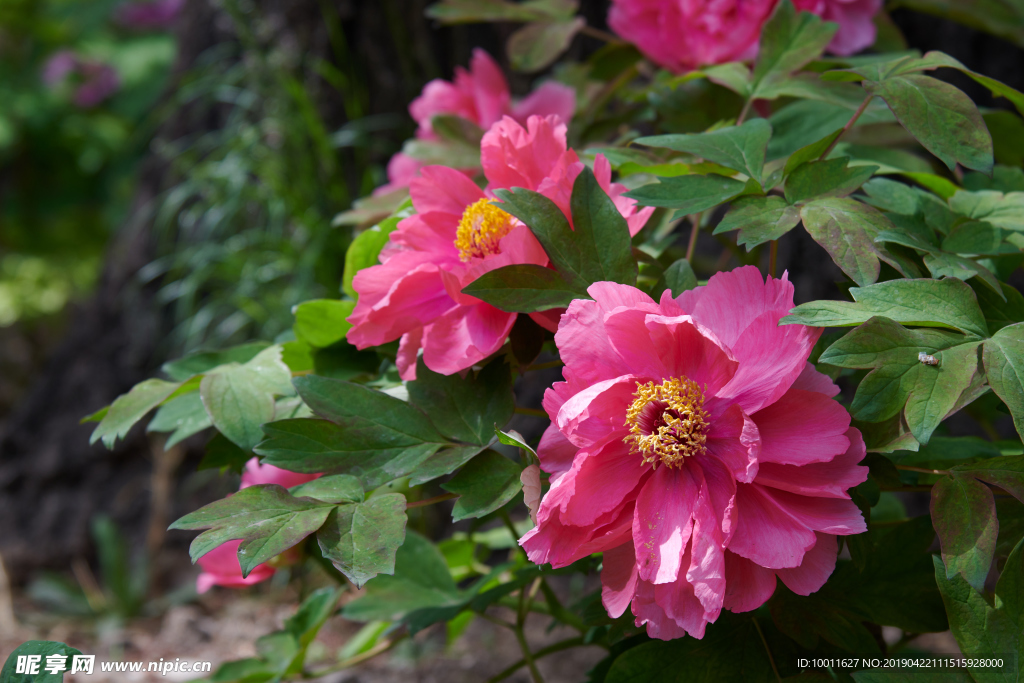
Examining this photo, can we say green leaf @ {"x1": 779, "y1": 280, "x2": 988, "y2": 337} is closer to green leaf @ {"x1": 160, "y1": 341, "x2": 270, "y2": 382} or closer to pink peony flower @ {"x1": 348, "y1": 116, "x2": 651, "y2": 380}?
pink peony flower @ {"x1": 348, "y1": 116, "x2": 651, "y2": 380}

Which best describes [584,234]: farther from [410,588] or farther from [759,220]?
[410,588]

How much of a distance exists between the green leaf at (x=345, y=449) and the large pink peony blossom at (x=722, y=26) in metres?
0.54

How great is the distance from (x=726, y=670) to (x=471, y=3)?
0.75 metres

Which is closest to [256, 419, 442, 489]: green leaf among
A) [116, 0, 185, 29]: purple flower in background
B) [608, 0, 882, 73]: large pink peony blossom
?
[608, 0, 882, 73]: large pink peony blossom

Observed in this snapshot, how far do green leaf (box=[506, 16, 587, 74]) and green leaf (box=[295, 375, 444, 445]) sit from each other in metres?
0.53

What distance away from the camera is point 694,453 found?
422 mm

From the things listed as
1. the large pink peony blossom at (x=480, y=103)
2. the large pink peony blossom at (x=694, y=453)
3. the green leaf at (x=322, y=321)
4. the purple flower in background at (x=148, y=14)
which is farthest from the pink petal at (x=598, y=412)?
the purple flower in background at (x=148, y=14)

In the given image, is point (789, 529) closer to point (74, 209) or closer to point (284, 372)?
point (284, 372)

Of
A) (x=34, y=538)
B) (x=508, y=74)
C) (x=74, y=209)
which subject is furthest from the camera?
(x=74, y=209)

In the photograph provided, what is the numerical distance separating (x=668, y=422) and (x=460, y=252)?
20 centimetres

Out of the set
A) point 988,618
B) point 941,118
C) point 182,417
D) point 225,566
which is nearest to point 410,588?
point 225,566

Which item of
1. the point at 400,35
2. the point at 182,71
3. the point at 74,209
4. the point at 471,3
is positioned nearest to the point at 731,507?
the point at 471,3

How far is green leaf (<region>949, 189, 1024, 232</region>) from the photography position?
52 centimetres

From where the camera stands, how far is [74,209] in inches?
167
